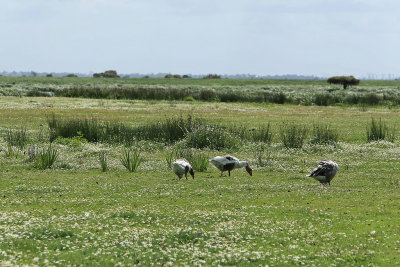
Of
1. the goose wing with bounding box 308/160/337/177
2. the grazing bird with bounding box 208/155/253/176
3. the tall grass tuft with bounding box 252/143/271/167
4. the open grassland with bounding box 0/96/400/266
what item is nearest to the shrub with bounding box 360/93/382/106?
the open grassland with bounding box 0/96/400/266

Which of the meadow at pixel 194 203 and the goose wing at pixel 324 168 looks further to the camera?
the goose wing at pixel 324 168

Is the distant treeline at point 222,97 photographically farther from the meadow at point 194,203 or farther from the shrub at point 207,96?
the meadow at point 194,203

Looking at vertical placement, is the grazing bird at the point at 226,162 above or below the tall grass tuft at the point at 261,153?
above

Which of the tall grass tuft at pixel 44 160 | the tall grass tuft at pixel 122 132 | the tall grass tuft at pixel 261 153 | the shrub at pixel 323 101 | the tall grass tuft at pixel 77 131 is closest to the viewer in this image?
the tall grass tuft at pixel 44 160

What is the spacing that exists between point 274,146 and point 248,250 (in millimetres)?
18085

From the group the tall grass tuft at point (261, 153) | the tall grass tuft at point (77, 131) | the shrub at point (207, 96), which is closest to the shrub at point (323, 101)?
the shrub at point (207, 96)

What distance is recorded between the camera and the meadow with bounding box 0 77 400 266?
10500mm

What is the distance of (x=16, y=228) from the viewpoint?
1201 cm

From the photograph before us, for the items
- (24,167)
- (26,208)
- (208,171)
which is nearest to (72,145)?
(24,167)

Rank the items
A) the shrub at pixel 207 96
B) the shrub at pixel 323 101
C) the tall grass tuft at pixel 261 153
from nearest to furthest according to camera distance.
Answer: the tall grass tuft at pixel 261 153, the shrub at pixel 323 101, the shrub at pixel 207 96

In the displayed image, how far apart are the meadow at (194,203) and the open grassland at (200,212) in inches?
1.6

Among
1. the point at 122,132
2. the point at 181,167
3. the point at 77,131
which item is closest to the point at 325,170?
the point at 181,167

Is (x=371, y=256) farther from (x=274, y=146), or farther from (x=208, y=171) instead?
(x=274, y=146)

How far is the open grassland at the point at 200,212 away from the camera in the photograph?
10.4 metres
